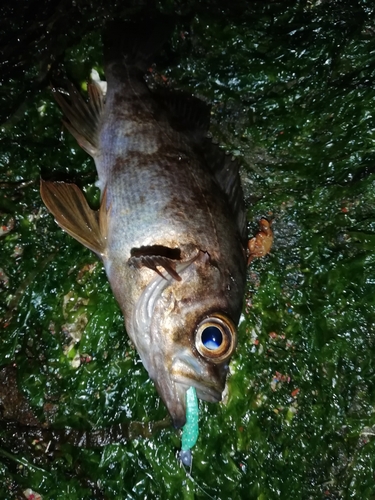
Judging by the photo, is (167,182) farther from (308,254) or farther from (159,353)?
(308,254)

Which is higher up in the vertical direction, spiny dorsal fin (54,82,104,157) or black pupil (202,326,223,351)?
spiny dorsal fin (54,82,104,157)

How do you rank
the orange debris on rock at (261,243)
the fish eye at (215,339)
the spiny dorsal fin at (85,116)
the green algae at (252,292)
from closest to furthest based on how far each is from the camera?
the fish eye at (215,339)
the spiny dorsal fin at (85,116)
the green algae at (252,292)
the orange debris on rock at (261,243)

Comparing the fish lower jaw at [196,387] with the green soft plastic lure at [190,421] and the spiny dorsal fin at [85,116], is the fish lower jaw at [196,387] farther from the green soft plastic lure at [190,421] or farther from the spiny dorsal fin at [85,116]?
the spiny dorsal fin at [85,116]

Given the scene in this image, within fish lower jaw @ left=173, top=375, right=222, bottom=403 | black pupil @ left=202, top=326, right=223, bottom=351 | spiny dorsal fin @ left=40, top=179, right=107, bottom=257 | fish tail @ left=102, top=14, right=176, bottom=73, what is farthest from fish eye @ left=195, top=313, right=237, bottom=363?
fish tail @ left=102, top=14, right=176, bottom=73

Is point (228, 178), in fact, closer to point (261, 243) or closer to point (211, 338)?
point (261, 243)

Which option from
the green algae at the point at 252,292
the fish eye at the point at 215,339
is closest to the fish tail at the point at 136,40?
the green algae at the point at 252,292

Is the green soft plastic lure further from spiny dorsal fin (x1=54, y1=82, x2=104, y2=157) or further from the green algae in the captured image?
spiny dorsal fin (x1=54, y1=82, x2=104, y2=157)

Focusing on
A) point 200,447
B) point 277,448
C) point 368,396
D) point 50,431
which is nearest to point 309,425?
point 277,448

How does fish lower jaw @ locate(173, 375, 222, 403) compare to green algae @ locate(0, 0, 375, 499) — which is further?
green algae @ locate(0, 0, 375, 499)
